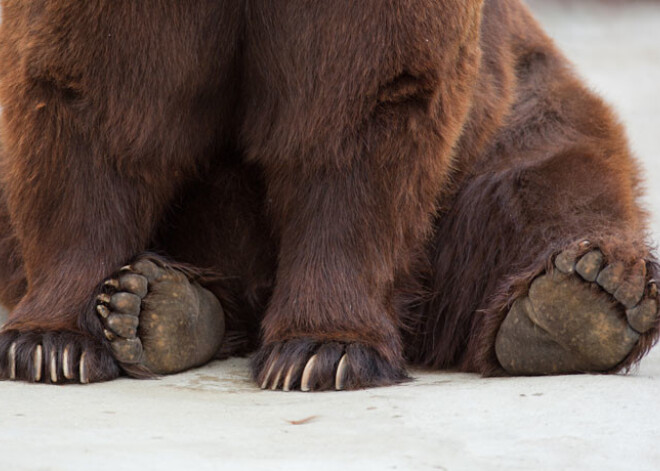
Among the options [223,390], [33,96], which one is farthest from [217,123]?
[223,390]

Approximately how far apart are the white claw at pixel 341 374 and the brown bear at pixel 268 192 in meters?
0.01

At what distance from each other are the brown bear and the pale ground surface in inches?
4.1

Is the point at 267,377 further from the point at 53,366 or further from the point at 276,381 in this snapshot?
the point at 53,366

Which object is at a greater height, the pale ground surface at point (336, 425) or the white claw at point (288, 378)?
the white claw at point (288, 378)

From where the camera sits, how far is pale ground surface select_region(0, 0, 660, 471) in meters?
2.40

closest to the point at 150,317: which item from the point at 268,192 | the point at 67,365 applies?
the point at 67,365

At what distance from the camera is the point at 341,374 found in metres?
3.11

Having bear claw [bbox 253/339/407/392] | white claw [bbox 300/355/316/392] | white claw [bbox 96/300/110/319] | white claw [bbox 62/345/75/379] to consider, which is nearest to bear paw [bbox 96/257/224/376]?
white claw [bbox 96/300/110/319]

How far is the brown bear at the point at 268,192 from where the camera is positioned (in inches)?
123

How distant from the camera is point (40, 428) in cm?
260

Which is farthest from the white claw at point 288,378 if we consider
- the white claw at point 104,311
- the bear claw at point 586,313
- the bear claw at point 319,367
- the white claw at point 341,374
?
the bear claw at point 586,313

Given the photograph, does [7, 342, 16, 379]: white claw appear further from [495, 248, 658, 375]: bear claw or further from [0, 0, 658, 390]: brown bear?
[495, 248, 658, 375]: bear claw

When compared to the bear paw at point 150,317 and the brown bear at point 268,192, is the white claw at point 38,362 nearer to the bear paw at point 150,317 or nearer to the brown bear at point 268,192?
the brown bear at point 268,192

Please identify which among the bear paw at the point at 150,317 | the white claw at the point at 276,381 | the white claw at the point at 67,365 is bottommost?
the white claw at the point at 276,381
